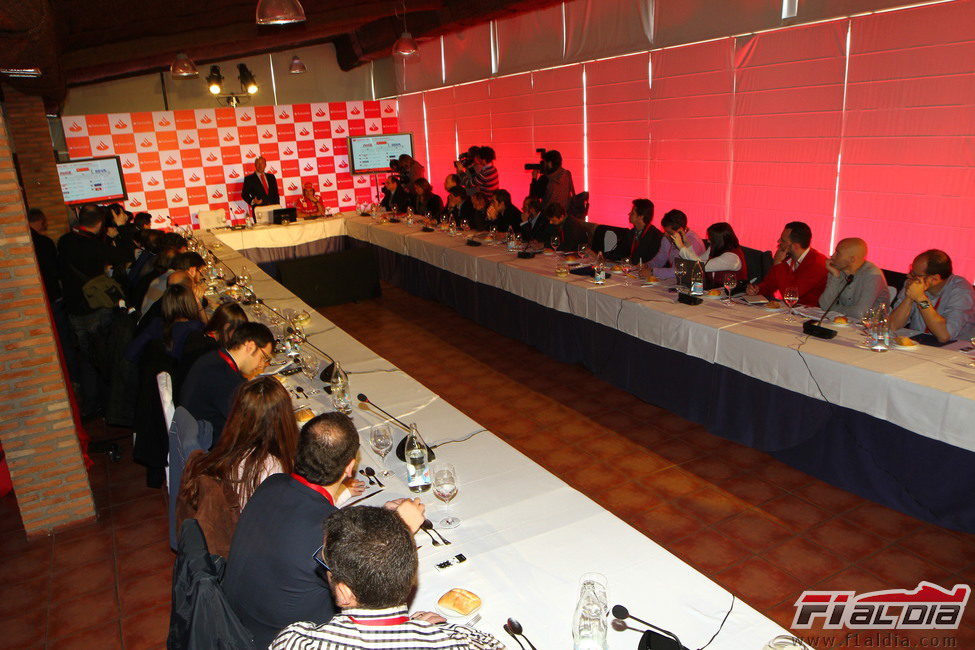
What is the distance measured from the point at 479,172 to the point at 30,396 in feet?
19.3

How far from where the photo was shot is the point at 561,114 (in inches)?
317

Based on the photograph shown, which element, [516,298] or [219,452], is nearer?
[219,452]

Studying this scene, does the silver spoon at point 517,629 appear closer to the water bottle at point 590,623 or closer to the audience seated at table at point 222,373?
the water bottle at point 590,623

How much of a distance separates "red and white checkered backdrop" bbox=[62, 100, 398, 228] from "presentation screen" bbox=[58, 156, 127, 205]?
1.26 feet

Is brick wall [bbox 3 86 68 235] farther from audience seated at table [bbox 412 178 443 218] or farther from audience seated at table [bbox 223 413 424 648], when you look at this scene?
audience seated at table [bbox 223 413 424 648]

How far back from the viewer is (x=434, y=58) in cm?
1038

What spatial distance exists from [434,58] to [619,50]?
4.39 meters

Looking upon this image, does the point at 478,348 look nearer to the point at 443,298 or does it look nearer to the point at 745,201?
the point at 443,298

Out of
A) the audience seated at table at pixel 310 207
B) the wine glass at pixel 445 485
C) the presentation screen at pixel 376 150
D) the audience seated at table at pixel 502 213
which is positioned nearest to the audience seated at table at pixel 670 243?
the audience seated at table at pixel 502 213

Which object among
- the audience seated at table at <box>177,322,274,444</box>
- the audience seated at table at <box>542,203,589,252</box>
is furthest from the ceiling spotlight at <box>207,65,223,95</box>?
the audience seated at table at <box>177,322,274,444</box>

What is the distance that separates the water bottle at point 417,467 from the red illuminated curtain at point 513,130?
6861 mm

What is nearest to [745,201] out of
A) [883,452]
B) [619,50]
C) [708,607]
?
[619,50]

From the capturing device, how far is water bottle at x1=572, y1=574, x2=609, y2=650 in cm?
155

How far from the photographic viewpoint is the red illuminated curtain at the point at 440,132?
Result: 1046cm
